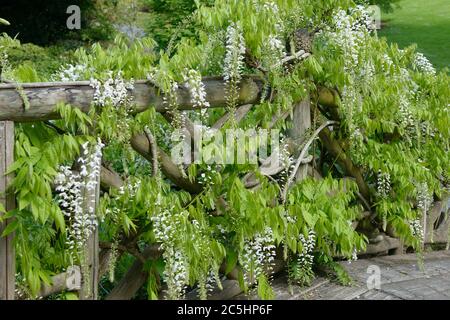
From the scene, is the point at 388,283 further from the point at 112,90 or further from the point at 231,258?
the point at 112,90

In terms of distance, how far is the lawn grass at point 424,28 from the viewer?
1708cm

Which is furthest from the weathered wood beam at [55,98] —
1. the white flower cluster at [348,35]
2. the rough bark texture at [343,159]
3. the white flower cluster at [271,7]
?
the rough bark texture at [343,159]

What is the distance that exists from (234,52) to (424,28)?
16.9 meters

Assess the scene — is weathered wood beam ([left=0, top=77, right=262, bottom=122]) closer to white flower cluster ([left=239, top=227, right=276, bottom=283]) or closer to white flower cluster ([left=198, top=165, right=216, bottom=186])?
white flower cluster ([left=198, top=165, right=216, bottom=186])

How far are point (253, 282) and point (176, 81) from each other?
47.8 inches

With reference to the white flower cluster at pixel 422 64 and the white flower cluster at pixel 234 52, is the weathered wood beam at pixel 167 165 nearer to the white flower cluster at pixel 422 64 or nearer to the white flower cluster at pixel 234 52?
the white flower cluster at pixel 234 52

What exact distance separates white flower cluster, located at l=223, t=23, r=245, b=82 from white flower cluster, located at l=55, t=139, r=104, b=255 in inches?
33.9

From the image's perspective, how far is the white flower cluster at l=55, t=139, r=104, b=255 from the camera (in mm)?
3104

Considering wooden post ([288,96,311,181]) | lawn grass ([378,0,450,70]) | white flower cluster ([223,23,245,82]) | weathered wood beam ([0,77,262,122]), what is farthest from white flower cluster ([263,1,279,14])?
lawn grass ([378,0,450,70])

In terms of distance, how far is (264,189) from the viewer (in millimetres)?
3826

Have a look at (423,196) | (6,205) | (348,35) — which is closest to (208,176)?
(6,205)

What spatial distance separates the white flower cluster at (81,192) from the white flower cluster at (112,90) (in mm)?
190
